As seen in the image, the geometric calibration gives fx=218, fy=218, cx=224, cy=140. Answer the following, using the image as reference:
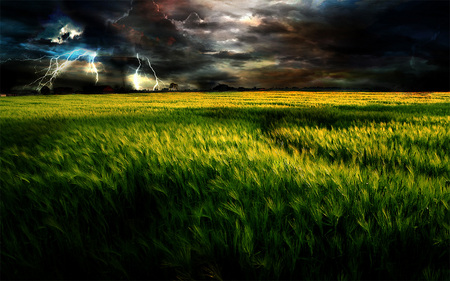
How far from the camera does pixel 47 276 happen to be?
2.73 feet

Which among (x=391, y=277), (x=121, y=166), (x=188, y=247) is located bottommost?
(x=391, y=277)

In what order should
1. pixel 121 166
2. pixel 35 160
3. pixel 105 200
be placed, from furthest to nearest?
pixel 35 160 → pixel 121 166 → pixel 105 200

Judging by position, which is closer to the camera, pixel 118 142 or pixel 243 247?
pixel 243 247

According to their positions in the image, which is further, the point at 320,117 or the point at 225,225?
the point at 320,117

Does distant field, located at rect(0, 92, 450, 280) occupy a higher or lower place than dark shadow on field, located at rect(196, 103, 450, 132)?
lower

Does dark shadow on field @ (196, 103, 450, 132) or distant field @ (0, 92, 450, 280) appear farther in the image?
dark shadow on field @ (196, 103, 450, 132)

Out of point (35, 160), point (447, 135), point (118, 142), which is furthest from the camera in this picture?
point (447, 135)

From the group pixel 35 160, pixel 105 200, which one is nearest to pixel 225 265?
pixel 105 200

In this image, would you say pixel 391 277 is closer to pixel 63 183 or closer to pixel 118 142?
pixel 63 183

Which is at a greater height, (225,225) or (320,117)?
(320,117)

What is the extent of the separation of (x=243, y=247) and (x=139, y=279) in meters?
0.41

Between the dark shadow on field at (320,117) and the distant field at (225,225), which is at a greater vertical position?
the dark shadow on field at (320,117)

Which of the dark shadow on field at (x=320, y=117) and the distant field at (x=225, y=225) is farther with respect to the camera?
the dark shadow on field at (x=320, y=117)

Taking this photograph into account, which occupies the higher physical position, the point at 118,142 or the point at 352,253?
the point at 118,142
